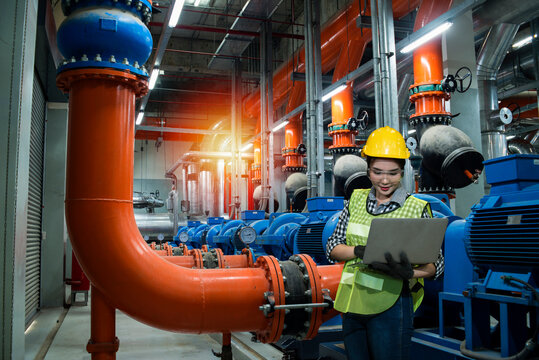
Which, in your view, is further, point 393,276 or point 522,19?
point 522,19

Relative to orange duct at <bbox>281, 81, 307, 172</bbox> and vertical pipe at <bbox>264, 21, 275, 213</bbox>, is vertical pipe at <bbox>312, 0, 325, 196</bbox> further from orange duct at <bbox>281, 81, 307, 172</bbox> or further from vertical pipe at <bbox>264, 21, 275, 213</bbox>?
vertical pipe at <bbox>264, 21, 275, 213</bbox>

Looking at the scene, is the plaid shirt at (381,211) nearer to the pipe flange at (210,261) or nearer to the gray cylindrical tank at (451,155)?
the pipe flange at (210,261)

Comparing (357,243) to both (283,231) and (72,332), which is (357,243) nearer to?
(283,231)

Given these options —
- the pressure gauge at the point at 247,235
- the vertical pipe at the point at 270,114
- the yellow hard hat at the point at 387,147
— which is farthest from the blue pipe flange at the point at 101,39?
the vertical pipe at the point at 270,114

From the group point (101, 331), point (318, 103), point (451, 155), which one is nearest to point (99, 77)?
point (101, 331)

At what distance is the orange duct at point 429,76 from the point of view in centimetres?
597

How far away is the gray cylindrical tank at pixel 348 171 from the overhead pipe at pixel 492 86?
177 centimetres

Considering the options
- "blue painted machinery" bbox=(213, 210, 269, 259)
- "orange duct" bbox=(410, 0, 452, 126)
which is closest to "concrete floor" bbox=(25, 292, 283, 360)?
"blue painted machinery" bbox=(213, 210, 269, 259)

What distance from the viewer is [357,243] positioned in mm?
2057

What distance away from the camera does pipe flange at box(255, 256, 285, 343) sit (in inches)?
89.1

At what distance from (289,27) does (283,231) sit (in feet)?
29.4

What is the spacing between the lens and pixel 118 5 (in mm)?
2084

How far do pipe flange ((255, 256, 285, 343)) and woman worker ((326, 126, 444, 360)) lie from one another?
1.12ft

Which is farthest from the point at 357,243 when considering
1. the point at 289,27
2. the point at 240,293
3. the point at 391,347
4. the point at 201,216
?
the point at 201,216
